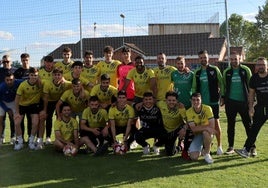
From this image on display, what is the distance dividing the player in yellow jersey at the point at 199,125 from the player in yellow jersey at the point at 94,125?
67.7 inches

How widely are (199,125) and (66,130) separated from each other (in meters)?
2.59

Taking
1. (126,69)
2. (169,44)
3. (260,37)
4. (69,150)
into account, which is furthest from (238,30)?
(69,150)

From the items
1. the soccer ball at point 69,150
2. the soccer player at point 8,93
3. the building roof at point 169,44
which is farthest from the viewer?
the building roof at point 169,44

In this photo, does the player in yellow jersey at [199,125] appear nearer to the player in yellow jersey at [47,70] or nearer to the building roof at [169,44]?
the player in yellow jersey at [47,70]

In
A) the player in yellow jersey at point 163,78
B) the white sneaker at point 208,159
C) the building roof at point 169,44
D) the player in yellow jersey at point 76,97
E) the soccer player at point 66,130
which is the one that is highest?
the building roof at point 169,44

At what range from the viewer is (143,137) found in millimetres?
7906

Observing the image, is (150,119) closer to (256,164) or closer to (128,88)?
(128,88)

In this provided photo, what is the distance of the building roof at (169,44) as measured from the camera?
33.6 meters

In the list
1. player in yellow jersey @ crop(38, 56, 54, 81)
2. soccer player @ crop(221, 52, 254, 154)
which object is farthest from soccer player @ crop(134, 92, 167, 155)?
player in yellow jersey @ crop(38, 56, 54, 81)

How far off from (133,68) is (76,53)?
20.9 meters

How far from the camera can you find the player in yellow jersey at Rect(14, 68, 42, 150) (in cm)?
849

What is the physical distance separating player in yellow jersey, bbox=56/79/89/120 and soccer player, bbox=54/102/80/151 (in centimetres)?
24

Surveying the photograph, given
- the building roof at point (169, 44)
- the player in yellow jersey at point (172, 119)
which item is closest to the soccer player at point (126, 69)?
the player in yellow jersey at point (172, 119)

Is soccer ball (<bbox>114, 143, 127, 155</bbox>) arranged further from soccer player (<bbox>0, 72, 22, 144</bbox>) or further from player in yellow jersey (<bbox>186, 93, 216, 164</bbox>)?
soccer player (<bbox>0, 72, 22, 144</bbox>)
